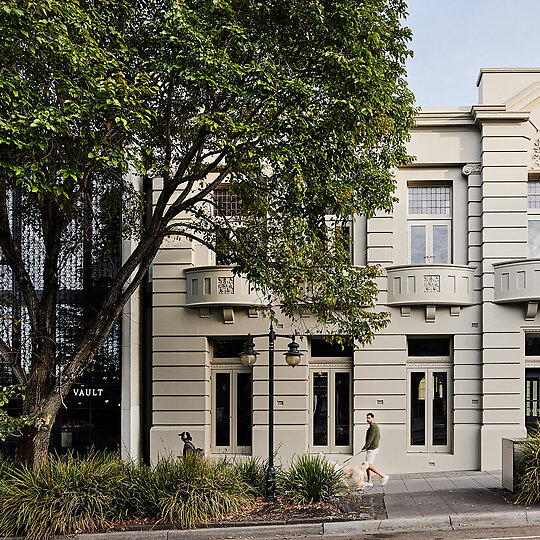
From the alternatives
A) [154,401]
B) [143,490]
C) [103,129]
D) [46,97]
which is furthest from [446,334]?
[46,97]

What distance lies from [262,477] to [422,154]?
996cm

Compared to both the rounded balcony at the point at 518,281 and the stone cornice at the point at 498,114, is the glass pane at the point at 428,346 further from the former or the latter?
the stone cornice at the point at 498,114

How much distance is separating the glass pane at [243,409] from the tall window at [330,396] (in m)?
1.81

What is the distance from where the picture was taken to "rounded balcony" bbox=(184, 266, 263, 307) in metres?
18.0

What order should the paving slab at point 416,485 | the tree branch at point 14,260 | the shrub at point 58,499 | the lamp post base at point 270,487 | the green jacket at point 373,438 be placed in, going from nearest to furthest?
the shrub at point 58,499 < the tree branch at point 14,260 < the lamp post base at point 270,487 < the paving slab at point 416,485 < the green jacket at point 373,438

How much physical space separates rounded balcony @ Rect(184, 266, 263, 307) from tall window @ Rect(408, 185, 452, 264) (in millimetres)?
4777

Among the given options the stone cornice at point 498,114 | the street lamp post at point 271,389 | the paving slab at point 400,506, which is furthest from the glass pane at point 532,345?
the street lamp post at point 271,389

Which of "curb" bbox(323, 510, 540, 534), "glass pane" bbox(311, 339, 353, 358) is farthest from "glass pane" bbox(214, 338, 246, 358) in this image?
"curb" bbox(323, 510, 540, 534)

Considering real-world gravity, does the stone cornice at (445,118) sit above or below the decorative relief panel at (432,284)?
above

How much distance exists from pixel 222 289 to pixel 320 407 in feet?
14.5

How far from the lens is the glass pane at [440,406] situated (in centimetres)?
1838

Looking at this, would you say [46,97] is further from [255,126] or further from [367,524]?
[367,524]

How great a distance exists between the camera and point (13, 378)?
18.0 metres

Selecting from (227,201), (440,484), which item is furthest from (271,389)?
(227,201)
